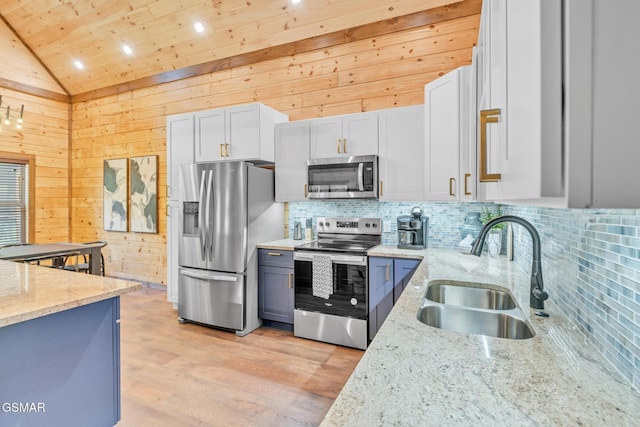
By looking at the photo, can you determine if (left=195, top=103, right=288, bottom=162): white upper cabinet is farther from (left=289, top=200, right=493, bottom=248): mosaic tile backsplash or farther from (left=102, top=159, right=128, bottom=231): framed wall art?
(left=102, top=159, right=128, bottom=231): framed wall art

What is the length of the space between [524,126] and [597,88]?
0.12 metres

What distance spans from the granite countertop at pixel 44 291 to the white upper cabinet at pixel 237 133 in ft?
6.77

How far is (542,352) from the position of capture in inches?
36.5

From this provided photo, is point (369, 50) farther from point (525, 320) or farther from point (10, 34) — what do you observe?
point (10, 34)

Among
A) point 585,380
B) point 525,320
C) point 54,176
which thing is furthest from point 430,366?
point 54,176

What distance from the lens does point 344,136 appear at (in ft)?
10.7

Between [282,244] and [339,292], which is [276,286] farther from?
[339,292]

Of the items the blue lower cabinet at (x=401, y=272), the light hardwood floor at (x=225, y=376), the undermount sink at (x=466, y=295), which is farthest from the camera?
the blue lower cabinet at (x=401, y=272)

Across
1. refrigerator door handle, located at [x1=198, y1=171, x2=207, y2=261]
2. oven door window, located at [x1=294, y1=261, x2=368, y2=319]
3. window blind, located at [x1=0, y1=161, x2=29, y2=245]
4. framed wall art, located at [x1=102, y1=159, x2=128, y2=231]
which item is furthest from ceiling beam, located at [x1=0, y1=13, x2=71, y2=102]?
oven door window, located at [x1=294, y1=261, x2=368, y2=319]

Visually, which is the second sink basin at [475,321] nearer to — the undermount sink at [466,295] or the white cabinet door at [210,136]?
the undermount sink at [466,295]

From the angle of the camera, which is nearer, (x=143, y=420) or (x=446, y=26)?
(x=143, y=420)

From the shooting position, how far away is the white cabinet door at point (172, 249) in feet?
13.0

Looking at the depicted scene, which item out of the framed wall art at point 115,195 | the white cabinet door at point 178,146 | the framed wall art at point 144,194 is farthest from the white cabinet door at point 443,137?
the framed wall art at point 115,195

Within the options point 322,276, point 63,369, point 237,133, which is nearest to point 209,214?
point 237,133
